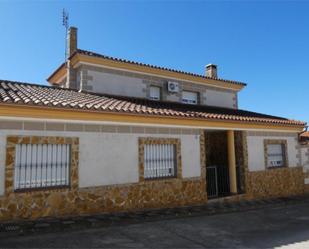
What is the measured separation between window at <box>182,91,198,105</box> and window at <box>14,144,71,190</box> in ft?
28.9

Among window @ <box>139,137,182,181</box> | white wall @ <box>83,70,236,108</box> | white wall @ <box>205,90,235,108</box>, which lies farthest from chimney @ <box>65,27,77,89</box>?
white wall @ <box>205,90,235,108</box>

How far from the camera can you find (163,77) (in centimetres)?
1568

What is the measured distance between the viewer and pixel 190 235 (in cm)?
752

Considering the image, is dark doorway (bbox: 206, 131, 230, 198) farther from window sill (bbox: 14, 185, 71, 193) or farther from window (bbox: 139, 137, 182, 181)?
window sill (bbox: 14, 185, 71, 193)

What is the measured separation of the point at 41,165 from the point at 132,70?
→ 739 cm

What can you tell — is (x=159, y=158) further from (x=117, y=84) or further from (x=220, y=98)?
(x=220, y=98)

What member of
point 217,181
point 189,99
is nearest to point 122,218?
point 217,181

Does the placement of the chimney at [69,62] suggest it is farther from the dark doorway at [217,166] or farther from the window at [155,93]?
the dark doorway at [217,166]

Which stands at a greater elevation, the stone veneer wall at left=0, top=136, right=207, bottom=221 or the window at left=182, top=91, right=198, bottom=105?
the window at left=182, top=91, right=198, bottom=105

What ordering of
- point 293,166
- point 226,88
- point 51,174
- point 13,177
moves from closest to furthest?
point 13,177
point 51,174
point 293,166
point 226,88

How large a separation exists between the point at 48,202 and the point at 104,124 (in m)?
2.75

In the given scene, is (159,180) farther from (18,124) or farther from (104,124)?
(18,124)

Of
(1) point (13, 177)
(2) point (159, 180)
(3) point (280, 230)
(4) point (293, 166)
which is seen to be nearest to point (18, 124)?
(1) point (13, 177)

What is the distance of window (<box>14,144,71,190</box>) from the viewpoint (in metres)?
8.14
